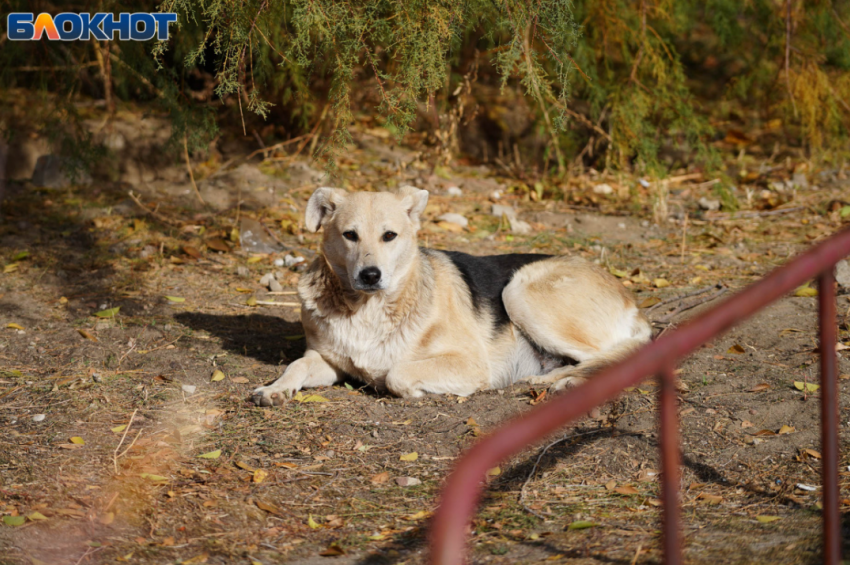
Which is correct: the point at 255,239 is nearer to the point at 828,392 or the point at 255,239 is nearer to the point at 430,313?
the point at 430,313

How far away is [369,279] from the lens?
16.0 ft

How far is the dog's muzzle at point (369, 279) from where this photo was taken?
487 cm

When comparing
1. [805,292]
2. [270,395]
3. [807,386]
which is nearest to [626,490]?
[807,386]

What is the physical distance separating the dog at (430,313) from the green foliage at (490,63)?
2.54 ft

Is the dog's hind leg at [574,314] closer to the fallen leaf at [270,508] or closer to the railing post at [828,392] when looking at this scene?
the fallen leaf at [270,508]

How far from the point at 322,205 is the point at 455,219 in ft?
12.5

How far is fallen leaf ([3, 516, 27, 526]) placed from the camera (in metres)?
3.40

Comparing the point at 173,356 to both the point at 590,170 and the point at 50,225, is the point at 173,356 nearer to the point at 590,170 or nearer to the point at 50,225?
the point at 50,225

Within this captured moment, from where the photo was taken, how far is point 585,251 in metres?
8.21

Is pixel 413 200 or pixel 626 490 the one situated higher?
pixel 413 200

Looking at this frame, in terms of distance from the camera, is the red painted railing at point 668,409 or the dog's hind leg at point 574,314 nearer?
the red painted railing at point 668,409

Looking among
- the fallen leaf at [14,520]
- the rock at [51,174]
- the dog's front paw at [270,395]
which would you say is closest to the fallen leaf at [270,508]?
the fallen leaf at [14,520]

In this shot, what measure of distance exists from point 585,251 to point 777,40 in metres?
4.60

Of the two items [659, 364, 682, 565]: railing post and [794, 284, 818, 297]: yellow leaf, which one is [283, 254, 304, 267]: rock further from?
[659, 364, 682, 565]: railing post
